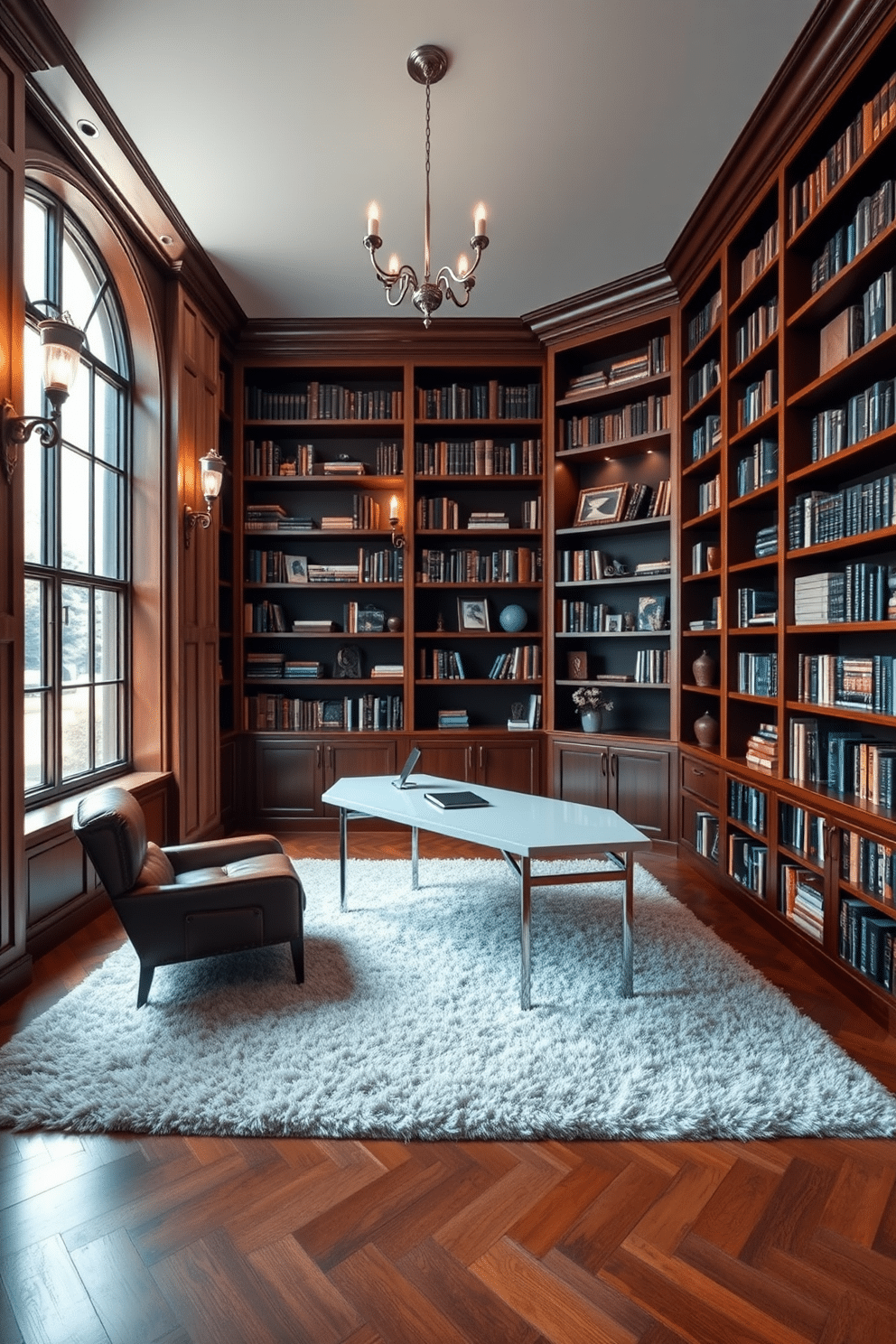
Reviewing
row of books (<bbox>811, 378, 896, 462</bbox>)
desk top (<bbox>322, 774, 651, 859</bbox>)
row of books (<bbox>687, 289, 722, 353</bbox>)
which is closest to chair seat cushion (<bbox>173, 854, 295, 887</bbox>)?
desk top (<bbox>322, 774, 651, 859</bbox>)

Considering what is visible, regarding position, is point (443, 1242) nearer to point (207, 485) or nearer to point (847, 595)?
point (847, 595)

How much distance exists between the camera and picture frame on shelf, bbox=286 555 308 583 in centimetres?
530

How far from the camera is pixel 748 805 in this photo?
3.56 meters

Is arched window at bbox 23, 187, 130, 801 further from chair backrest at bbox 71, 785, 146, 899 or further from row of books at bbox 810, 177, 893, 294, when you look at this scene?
row of books at bbox 810, 177, 893, 294

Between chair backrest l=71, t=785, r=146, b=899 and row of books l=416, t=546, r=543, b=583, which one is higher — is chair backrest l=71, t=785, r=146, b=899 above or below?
below

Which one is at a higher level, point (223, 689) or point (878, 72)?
point (878, 72)

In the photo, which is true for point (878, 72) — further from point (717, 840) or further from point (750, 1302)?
point (750, 1302)

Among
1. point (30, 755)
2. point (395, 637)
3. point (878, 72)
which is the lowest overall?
point (30, 755)

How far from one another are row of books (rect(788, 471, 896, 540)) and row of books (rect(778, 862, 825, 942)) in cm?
138

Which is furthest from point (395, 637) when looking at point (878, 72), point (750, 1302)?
point (750, 1302)

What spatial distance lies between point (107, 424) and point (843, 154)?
11.8 feet

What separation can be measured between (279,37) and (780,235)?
2150 millimetres

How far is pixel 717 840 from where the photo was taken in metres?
3.93

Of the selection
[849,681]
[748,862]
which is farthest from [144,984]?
[849,681]
